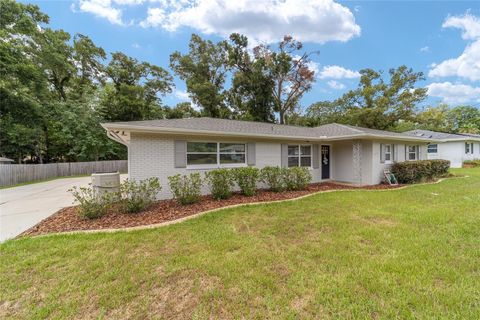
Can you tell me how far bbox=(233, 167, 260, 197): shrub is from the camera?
7.68m

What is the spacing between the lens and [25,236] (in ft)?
15.0

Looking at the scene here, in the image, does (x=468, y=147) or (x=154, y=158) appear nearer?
(x=154, y=158)

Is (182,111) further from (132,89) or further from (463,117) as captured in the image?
(463,117)

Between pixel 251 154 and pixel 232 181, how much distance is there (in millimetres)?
2050

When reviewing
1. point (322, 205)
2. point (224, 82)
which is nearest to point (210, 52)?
point (224, 82)

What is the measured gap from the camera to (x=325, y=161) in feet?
38.8

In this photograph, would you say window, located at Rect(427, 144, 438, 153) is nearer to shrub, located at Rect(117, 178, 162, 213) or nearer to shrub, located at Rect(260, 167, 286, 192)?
shrub, located at Rect(260, 167, 286, 192)

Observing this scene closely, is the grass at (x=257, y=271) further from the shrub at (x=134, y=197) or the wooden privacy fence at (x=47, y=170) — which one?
the wooden privacy fence at (x=47, y=170)

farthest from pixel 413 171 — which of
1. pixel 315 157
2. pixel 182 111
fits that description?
pixel 182 111

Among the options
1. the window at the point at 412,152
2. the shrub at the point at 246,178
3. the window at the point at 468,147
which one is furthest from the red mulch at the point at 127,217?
the window at the point at 468,147

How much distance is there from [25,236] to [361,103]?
30770 millimetres

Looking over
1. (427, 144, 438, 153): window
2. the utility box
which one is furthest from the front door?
(427, 144, 438, 153): window

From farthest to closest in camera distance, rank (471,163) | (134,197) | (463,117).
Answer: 1. (463,117)
2. (471,163)
3. (134,197)

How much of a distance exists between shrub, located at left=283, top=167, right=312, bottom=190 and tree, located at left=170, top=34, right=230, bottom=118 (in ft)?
55.4
